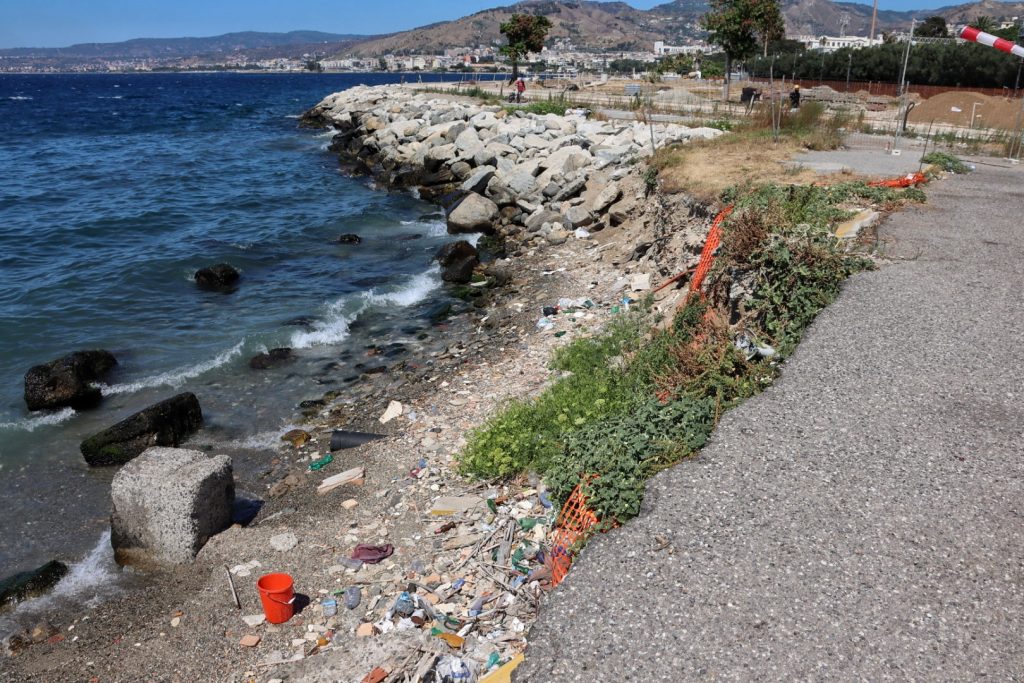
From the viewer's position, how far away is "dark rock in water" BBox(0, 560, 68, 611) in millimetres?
5836

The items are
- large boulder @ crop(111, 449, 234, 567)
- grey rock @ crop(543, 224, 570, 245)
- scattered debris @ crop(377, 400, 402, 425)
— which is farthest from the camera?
grey rock @ crop(543, 224, 570, 245)

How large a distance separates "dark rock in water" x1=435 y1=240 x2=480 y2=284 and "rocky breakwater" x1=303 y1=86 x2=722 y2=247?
4.90 ft

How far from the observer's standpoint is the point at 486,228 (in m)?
17.3

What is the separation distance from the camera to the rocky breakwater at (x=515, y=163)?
Answer: 16.2 metres

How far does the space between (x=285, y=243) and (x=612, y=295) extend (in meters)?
10.0

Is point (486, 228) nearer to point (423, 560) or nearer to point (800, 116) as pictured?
point (800, 116)

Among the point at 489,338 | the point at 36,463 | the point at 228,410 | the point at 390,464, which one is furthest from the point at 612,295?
the point at 36,463

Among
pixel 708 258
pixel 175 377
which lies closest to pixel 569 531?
pixel 708 258

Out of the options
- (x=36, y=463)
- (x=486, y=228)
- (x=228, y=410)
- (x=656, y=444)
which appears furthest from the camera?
(x=486, y=228)

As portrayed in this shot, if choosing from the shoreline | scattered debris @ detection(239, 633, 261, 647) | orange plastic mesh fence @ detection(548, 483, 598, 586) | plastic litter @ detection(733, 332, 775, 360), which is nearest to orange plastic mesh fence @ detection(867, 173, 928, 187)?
the shoreline

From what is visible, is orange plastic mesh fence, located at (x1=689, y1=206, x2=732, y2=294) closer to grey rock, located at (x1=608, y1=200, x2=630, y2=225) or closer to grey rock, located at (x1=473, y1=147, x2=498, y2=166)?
grey rock, located at (x1=608, y1=200, x2=630, y2=225)

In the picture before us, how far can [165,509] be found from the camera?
6.00 metres

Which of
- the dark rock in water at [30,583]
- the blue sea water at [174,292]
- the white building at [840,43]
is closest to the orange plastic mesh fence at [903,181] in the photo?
the blue sea water at [174,292]

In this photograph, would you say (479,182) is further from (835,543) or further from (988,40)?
(835,543)
